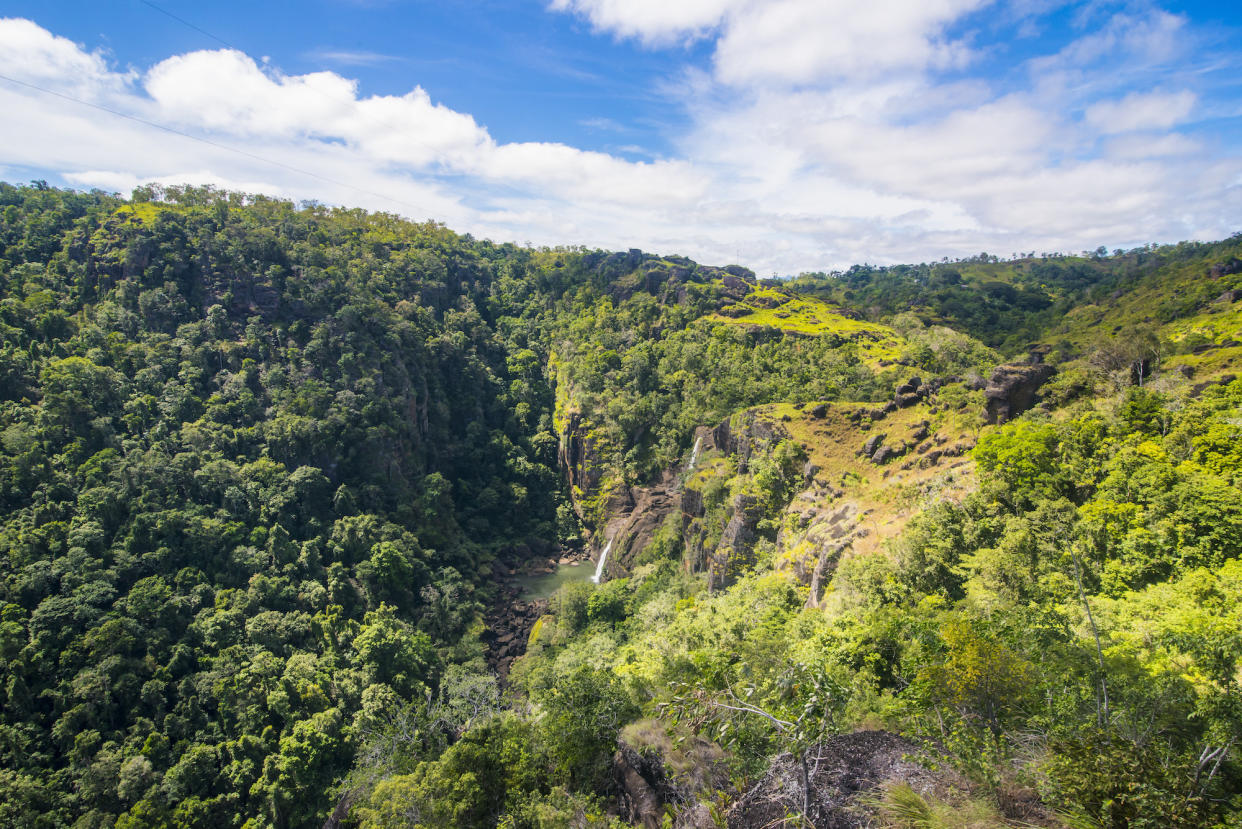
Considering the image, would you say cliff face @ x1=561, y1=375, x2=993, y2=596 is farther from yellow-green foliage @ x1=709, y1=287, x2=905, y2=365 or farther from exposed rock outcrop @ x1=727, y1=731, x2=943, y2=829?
yellow-green foliage @ x1=709, y1=287, x2=905, y2=365

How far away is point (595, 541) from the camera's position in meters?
66.1

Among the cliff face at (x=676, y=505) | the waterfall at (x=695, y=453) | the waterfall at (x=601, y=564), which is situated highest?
the waterfall at (x=695, y=453)

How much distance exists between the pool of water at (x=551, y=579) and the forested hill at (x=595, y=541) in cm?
213

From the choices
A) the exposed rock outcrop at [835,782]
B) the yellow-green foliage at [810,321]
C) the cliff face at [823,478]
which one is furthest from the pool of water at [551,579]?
the exposed rock outcrop at [835,782]

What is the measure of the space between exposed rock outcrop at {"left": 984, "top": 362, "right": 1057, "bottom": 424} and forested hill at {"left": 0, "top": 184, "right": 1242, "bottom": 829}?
201 mm

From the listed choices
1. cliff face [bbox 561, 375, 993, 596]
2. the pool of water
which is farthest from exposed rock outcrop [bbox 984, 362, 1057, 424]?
the pool of water

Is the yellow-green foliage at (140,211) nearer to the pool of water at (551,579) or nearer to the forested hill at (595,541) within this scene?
the forested hill at (595,541)

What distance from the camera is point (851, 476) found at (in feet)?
106

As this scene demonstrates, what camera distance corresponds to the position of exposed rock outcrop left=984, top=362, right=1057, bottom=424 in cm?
2861

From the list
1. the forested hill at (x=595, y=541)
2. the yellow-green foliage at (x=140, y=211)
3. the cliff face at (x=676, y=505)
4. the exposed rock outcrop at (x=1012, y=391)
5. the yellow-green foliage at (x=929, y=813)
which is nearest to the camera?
the yellow-green foliage at (x=929, y=813)

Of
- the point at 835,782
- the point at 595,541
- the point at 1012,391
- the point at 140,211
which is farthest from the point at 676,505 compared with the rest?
the point at 140,211

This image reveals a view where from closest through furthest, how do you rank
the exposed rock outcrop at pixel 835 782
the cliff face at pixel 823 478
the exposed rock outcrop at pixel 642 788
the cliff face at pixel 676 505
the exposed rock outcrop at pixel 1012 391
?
the exposed rock outcrop at pixel 835 782 → the exposed rock outcrop at pixel 642 788 → the cliff face at pixel 823 478 → the exposed rock outcrop at pixel 1012 391 → the cliff face at pixel 676 505

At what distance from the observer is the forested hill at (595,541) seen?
12.6 m

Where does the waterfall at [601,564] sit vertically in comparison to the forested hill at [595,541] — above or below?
below
